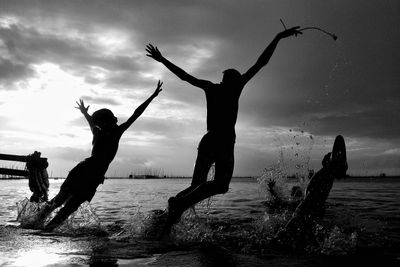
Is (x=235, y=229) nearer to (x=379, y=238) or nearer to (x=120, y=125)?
(x=379, y=238)

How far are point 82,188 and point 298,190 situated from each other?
708 cm

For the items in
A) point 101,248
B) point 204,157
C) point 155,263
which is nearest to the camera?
point 155,263

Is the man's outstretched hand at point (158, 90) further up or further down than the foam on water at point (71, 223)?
further up

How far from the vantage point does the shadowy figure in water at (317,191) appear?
5559 mm

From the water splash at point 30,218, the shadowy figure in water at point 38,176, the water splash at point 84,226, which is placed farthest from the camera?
the shadowy figure in water at point 38,176

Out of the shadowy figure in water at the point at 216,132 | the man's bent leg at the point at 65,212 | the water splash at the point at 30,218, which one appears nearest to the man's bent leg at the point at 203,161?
the shadowy figure in water at the point at 216,132

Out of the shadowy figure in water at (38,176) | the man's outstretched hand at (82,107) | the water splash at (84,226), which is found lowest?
the water splash at (84,226)

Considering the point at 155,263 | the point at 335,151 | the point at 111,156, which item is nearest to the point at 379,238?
the point at 335,151

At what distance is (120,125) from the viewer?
7273 millimetres

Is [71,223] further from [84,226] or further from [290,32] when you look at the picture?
[290,32]

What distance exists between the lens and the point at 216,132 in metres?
5.68

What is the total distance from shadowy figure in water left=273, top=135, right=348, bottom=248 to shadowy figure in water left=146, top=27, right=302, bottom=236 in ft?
4.23

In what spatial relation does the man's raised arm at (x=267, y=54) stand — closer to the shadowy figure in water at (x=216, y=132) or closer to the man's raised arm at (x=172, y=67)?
the shadowy figure in water at (x=216, y=132)

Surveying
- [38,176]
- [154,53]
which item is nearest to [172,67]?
[154,53]
